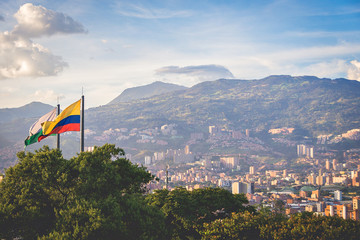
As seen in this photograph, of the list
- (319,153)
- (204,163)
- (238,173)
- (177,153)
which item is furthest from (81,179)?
(319,153)

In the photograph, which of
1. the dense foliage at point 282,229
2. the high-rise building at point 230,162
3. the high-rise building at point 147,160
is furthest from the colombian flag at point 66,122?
the high-rise building at point 147,160

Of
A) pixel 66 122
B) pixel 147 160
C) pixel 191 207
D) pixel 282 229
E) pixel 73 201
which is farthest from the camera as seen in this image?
pixel 147 160

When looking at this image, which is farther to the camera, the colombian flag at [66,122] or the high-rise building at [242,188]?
the high-rise building at [242,188]

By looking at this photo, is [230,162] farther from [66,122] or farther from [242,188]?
[66,122]

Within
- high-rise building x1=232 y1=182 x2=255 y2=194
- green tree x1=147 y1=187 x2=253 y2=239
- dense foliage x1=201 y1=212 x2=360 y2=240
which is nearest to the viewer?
dense foliage x1=201 y1=212 x2=360 y2=240

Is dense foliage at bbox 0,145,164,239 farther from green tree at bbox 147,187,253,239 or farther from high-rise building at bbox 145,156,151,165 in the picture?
high-rise building at bbox 145,156,151,165

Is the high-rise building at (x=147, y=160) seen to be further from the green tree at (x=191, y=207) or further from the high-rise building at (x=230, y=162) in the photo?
the green tree at (x=191, y=207)

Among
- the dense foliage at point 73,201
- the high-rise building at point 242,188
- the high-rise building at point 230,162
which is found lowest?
the high-rise building at point 230,162

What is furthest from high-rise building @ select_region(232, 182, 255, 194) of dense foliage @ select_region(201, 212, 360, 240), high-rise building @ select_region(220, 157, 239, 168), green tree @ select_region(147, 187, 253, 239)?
high-rise building @ select_region(220, 157, 239, 168)

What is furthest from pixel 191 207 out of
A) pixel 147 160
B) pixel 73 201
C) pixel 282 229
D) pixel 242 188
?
pixel 147 160
